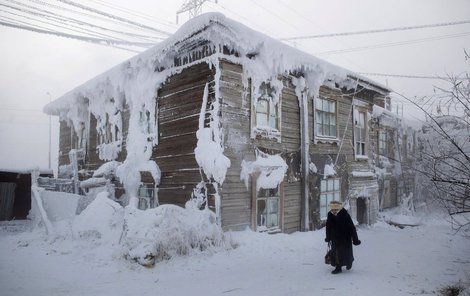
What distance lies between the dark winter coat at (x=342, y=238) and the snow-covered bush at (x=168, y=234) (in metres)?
2.77

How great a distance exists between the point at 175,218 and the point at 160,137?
4153mm

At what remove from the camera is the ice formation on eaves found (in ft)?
32.7

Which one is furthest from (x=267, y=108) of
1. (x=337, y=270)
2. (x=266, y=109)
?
(x=337, y=270)

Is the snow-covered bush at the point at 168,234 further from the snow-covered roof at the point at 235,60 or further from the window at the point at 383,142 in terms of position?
the window at the point at 383,142

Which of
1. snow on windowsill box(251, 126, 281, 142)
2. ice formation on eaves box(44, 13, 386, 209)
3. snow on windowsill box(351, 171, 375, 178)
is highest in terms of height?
ice formation on eaves box(44, 13, 386, 209)

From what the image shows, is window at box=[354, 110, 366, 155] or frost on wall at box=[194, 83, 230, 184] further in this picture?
window at box=[354, 110, 366, 155]

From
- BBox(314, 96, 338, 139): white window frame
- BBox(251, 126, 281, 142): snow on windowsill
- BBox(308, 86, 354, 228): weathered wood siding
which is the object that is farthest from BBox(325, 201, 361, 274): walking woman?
BBox(314, 96, 338, 139): white window frame

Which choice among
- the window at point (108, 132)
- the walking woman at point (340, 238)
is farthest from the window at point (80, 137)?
the walking woman at point (340, 238)

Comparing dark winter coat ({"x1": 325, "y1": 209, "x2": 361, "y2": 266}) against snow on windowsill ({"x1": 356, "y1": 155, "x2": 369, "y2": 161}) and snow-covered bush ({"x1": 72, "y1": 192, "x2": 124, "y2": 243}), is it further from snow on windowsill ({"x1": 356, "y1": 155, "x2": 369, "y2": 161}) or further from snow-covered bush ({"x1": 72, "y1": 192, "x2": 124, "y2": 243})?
snow on windowsill ({"x1": 356, "y1": 155, "x2": 369, "y2": 161})

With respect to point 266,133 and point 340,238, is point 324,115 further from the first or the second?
point 340,238

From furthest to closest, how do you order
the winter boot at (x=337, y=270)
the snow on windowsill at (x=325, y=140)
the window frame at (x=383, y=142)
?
the window frame at (x=383, y=142), the snow on windowsill at (x=325, y=140), the winter boot at (x=337, y=270)

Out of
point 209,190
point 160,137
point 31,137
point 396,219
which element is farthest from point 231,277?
point 31,137

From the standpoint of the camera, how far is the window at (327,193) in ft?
45.2

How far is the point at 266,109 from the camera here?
11.7 metres
